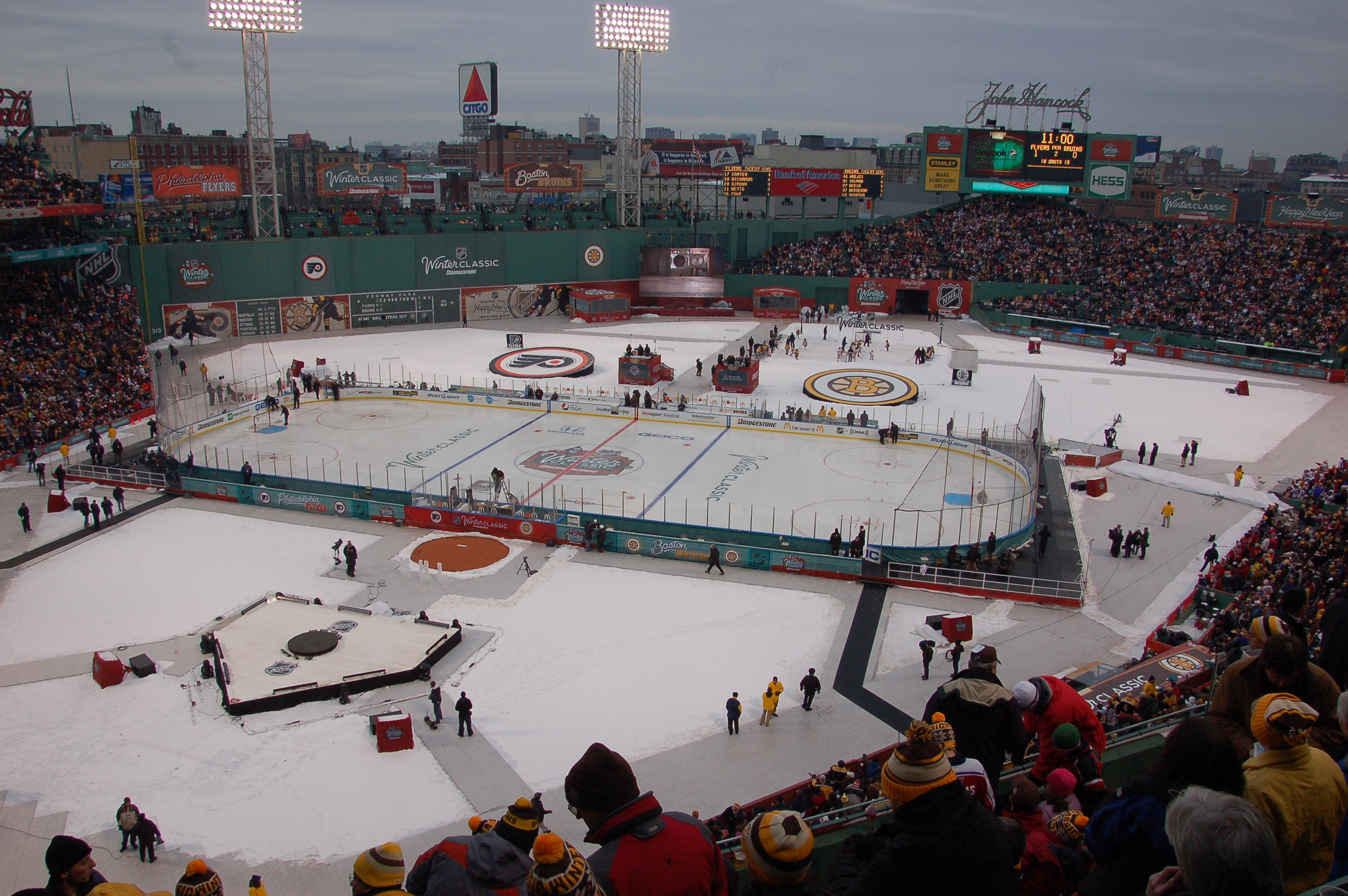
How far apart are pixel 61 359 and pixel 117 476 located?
11.7m

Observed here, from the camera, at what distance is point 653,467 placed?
34.3 m

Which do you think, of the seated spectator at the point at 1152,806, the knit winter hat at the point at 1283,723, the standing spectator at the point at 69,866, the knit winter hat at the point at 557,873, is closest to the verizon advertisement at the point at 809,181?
the seated spectator at the point at 1152,806

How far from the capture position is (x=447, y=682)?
67.4ft

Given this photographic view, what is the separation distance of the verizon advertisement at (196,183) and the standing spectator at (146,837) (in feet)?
161

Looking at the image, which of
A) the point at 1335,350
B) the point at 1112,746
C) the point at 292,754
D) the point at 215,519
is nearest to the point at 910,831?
the point at 1112,746

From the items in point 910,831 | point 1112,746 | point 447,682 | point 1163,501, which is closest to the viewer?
point 910,831

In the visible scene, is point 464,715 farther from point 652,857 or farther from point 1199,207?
point 1199,207

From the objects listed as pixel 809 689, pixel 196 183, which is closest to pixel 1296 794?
pixel 809 689

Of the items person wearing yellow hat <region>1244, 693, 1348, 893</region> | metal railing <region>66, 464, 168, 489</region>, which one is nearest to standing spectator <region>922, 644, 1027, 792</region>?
person wearing yellow hat <region>1244, 693, 1348, 893</region>

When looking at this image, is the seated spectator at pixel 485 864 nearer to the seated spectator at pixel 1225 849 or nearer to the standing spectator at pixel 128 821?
the seated spectator at pixel 1225 849

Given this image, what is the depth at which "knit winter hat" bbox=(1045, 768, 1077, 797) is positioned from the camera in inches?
274

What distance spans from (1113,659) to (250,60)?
182 feet

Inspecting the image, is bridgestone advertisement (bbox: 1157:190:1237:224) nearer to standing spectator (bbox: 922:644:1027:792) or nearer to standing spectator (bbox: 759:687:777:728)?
standing spectator (bbox: 759:687:777:728)

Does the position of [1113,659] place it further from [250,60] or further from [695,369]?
[250,60]
